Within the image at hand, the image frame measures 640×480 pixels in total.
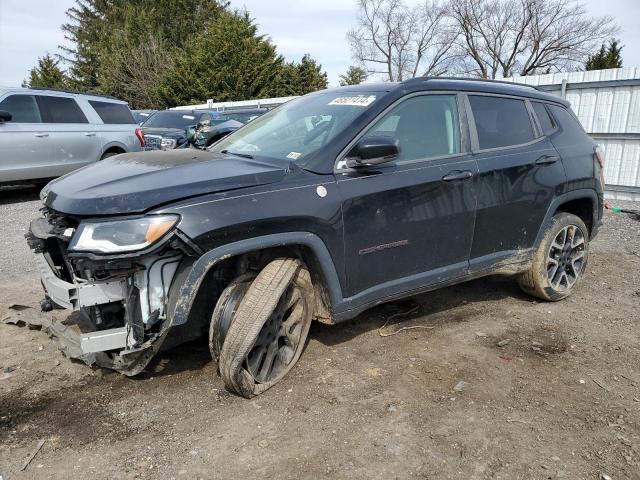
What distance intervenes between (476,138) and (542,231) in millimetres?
1051

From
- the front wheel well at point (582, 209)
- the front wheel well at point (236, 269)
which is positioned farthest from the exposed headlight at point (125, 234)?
the front wheel well at point (582, 209)

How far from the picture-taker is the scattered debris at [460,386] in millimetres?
3080

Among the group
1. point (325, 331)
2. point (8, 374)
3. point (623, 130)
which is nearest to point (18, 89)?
point (8, 374)

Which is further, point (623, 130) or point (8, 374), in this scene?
point (623, 130)

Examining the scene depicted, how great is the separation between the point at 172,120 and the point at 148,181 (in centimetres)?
1014

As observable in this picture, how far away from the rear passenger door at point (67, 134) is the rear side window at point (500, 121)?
25.4ft

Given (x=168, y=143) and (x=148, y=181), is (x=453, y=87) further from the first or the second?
(x=168, y=143)

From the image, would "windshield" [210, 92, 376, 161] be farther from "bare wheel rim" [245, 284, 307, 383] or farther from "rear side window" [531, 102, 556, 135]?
"rear side window" [531, 102, 556, 135]

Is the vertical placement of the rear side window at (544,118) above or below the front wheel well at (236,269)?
above

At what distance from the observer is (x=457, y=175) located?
3521 millimetres

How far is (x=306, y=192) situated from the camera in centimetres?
291

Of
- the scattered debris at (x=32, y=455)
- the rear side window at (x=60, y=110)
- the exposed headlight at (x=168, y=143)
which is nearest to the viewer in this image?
the scattered debris at (x=32, y=455)

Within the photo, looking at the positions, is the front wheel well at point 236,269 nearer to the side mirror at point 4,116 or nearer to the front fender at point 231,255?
the front fender at point 231,255

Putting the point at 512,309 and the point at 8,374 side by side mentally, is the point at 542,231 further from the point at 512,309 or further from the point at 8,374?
the point at 8,374
